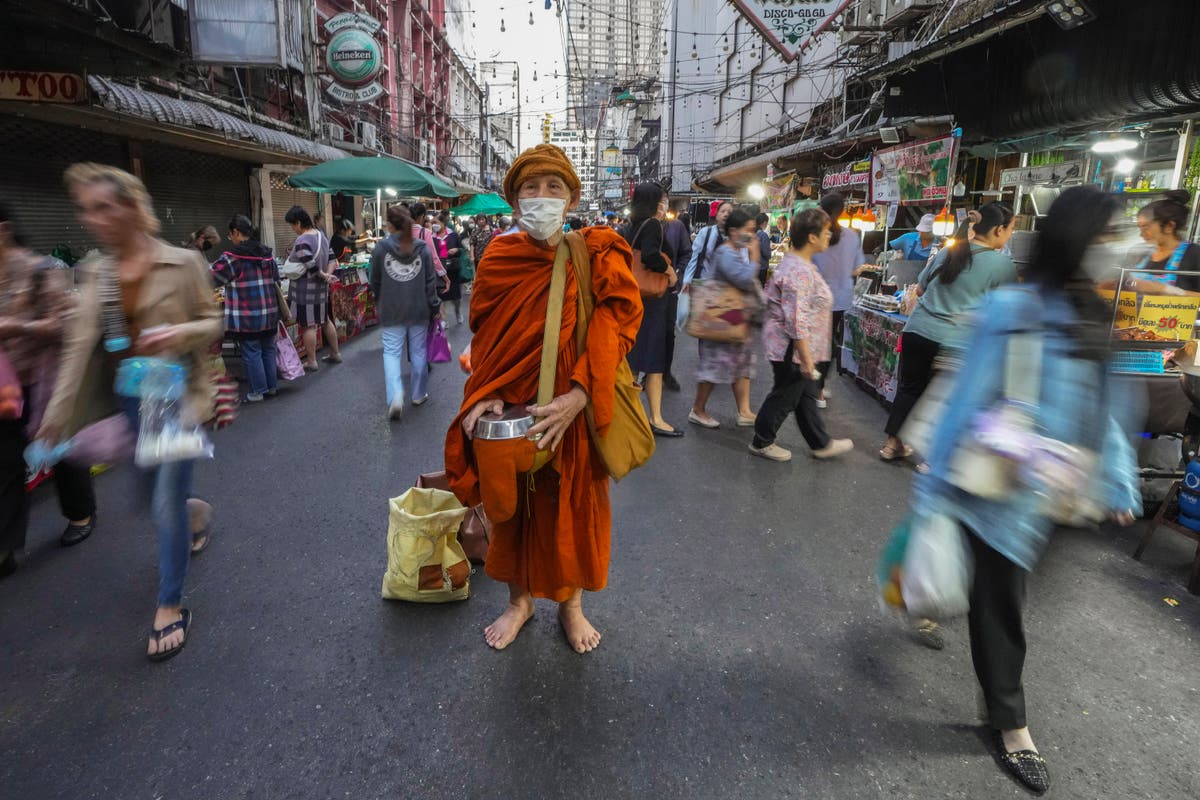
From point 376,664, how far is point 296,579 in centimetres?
Answer: 88

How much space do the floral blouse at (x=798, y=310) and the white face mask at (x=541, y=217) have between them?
104 inches

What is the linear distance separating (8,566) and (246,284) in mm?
3445

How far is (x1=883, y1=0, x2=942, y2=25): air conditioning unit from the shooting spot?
32.2 feet

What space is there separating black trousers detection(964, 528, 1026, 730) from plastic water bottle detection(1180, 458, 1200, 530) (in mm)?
2178

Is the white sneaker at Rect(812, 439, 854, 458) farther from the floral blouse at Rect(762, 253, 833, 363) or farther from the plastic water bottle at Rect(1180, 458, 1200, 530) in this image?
the plastic water bottle at Rect(1180, 458, 1200, 530)

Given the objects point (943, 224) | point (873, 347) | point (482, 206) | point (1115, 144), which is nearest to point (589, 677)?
point (873, 347)

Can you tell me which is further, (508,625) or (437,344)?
(437,344)

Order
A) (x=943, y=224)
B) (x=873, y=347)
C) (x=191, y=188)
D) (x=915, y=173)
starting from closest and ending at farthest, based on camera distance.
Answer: (x=873, y=347)
(x=943, y=224)
(x=915, y=173)
(x=191, y=188)

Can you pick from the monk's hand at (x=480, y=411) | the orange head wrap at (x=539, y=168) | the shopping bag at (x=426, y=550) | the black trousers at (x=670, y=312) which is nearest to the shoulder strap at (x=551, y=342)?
the monk's hand at (x=480, y=411)

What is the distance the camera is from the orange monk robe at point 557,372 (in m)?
2.23

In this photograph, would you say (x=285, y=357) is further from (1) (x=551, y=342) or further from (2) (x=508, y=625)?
(1) (x=551, y=342)

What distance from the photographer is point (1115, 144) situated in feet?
24.3

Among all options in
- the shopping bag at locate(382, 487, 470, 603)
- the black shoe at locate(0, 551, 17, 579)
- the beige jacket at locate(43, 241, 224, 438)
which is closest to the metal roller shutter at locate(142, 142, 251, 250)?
the black shoe at locate(0, 551, 17, 579)

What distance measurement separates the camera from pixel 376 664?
2.58 meters
